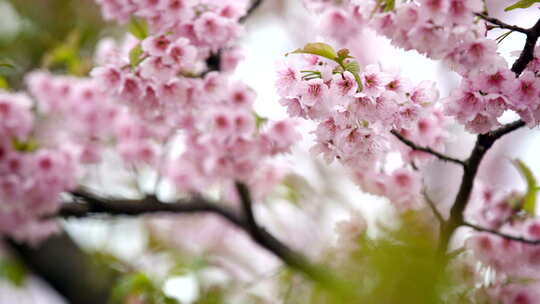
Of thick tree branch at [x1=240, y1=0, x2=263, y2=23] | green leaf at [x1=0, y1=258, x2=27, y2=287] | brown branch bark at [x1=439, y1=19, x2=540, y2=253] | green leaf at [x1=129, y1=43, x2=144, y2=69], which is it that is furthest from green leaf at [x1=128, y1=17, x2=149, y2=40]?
green leaf at [x1=0, y1=258, x2=27, y2=287]

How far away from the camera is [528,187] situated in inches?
70.4

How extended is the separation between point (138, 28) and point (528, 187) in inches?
55.1

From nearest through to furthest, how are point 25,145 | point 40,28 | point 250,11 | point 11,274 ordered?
Result: point 250,11, point 25,145, point 11,274, point 40,28

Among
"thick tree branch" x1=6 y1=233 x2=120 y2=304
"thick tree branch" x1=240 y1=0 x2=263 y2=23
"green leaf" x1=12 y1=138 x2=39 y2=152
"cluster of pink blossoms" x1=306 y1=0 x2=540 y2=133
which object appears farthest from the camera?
"thick tree branch" x1=6 y1=233 x2=120 y2=304

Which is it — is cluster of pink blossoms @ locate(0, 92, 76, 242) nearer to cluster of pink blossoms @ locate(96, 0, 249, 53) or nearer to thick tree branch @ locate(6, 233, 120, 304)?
cluster of pink blossoms @ locate(96, 0, 249, 53)

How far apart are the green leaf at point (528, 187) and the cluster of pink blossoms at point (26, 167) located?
1775 mm

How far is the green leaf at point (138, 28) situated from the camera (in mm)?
1994

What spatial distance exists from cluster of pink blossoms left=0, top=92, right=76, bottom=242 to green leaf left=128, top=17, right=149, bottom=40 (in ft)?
2.08

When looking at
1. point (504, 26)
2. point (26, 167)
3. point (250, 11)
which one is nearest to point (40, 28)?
point (26, 167)

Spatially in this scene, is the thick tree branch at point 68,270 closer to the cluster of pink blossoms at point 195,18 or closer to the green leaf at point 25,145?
the green leaf at point 25,145

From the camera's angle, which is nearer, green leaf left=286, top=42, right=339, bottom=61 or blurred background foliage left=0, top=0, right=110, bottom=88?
green leaf left=286, top=42, right=339, bottom=61

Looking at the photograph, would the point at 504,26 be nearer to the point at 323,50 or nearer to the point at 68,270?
the point at 323,50

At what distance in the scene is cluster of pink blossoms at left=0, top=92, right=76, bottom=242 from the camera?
7.42ft

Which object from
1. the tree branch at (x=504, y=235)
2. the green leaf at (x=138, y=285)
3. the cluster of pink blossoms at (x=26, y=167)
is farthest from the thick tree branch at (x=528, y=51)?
the cluster of pink blossoms at (x=26, y=167)
